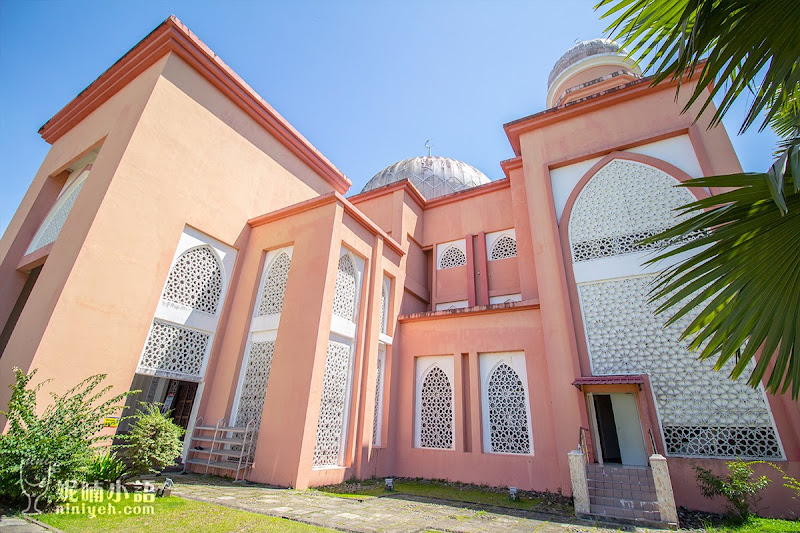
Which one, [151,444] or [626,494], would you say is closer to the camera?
[151,444]

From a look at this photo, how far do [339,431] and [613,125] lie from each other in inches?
359

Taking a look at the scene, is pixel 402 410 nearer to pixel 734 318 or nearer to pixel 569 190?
pixel 569 190

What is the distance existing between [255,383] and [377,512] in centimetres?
373

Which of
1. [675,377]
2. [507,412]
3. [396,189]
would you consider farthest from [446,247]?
[675,377]

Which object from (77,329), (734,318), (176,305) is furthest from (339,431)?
(734,318)

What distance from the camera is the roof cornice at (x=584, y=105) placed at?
8859 mm

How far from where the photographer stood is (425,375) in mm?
9648

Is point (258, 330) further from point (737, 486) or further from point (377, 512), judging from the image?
point (737, 486)

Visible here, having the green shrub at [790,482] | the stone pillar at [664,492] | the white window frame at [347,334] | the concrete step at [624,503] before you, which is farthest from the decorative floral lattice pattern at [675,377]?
the white window frame at [347,334]

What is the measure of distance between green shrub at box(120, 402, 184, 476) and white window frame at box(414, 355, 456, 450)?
515 cm

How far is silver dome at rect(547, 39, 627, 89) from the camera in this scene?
1423cm

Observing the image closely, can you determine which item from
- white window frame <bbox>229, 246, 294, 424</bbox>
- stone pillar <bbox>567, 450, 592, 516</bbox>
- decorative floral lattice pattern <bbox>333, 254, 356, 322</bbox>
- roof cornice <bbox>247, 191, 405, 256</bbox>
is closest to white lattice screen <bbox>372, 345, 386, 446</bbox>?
decorative floral lattice pattern <bbox>333, 254, 356, 322</bbox>

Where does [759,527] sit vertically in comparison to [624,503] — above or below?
below

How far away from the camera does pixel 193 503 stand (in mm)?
4648
